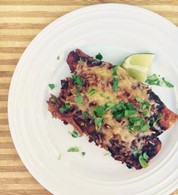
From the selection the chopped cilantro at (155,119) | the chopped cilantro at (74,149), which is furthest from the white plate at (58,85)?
the chopped cilantro at (155,119)

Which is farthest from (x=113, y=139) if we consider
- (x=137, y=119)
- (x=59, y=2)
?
(x=59, y=2)

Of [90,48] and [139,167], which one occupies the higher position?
[90,48]

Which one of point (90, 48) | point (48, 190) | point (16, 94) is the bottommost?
point (48, 190)

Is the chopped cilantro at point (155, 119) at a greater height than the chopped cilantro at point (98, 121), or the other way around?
the chopped cilantro at point (155, 119)

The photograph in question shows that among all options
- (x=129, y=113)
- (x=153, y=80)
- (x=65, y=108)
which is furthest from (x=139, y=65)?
(x=65, y=108)

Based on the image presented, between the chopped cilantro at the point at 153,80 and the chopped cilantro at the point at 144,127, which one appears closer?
the chopped cilantro at the point at 144,127

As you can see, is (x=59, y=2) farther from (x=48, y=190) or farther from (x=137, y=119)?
(x=48, y=190)

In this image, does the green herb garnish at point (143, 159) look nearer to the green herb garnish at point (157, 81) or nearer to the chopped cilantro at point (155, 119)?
the chopped cilantro at point (155, 119)
